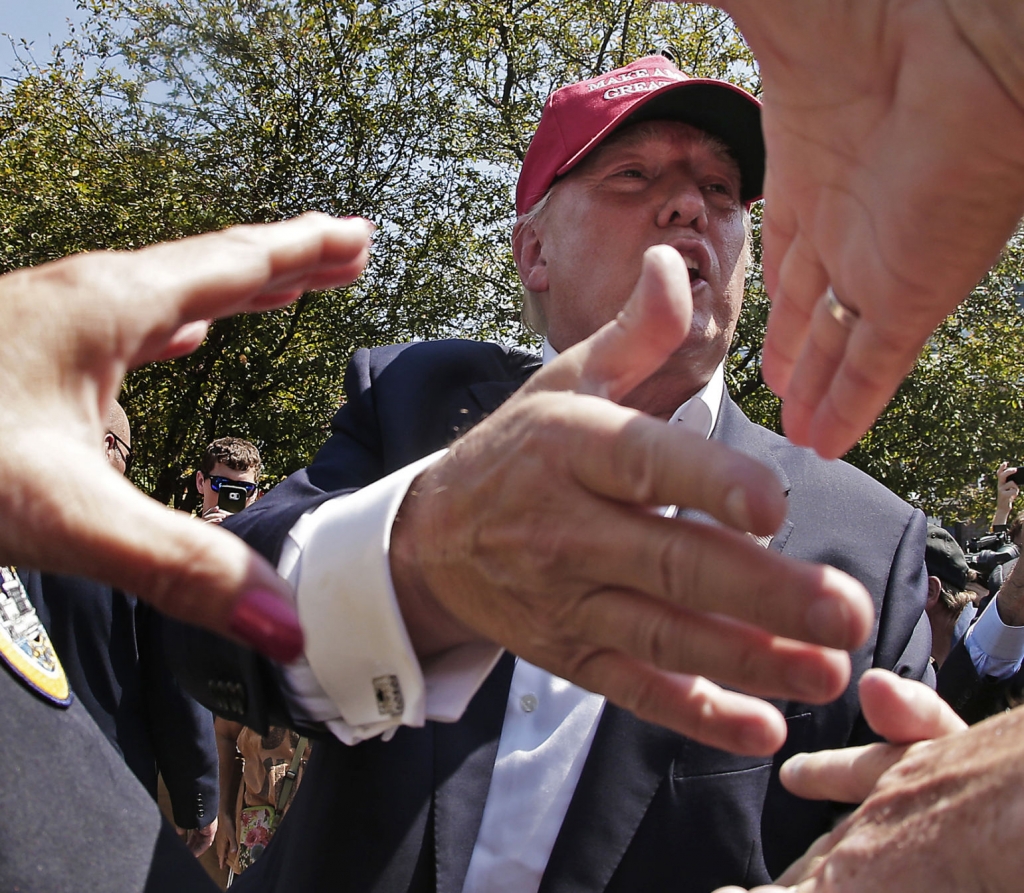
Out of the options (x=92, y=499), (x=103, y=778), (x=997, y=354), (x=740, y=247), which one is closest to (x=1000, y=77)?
(x=92, y=499)

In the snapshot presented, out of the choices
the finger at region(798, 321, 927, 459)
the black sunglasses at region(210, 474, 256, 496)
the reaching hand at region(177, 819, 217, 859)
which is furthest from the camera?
the black sunglasses at region(210, 474, 256, 496)

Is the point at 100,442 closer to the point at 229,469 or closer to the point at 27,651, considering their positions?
the point at 27,651

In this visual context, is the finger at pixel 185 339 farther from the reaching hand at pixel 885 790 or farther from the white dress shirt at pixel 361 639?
the reaching hand at pixel 885 790

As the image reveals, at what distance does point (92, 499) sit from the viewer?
0.71 metres

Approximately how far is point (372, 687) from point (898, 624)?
1265 millimetres

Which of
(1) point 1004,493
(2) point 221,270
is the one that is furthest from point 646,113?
(1) point 1004,493

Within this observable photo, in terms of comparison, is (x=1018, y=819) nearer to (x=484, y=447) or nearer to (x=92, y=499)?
(x=484, y=447)

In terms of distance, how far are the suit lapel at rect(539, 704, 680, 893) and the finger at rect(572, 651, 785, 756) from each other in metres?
0.89

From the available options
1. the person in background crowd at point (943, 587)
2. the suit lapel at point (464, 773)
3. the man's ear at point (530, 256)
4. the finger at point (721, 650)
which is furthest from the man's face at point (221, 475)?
the finger at point (721, 650)

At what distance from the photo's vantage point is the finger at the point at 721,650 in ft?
2.64

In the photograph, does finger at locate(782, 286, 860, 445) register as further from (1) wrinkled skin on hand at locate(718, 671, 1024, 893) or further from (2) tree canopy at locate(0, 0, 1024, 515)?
(2) tree canopy at locate(0, 0, 1024, 515)

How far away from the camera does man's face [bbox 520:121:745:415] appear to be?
2.27m

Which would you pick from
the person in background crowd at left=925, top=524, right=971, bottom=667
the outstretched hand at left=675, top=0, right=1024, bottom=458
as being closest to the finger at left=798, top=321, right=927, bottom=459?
the outstretched hand at left=675, top=0, right=1024, bottom=458

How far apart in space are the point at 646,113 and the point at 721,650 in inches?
75.5
